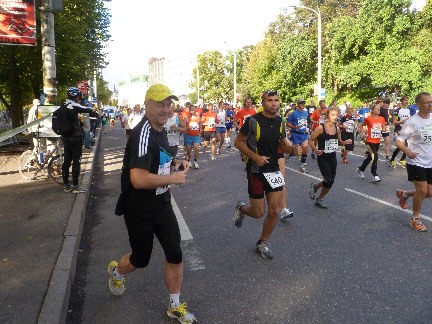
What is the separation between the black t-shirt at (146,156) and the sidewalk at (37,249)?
1229 millimetres

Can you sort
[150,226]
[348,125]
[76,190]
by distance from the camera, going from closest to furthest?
[150,226] → [76,190] → [348,125]

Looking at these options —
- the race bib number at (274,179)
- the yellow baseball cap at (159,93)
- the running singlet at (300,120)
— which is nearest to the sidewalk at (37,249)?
Answer: the yellow baseball cap at (159,93)

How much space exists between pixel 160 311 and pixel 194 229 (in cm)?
243

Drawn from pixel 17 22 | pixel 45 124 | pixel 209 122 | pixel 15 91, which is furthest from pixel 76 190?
pixel 15 91

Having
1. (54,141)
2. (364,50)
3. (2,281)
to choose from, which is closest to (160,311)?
(2,281)

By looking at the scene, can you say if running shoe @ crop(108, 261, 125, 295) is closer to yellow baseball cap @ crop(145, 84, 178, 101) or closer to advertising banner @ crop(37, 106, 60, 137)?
yellow baseball cap @ crop(145, 84, 178, 101)

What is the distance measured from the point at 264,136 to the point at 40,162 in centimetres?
671

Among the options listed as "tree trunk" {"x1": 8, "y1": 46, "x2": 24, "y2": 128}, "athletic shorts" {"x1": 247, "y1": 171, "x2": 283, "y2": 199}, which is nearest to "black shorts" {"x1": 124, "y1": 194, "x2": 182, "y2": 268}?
"athletic shorts" {"x1": 247, "y1": 171, "x2": 283, "y2": 199}

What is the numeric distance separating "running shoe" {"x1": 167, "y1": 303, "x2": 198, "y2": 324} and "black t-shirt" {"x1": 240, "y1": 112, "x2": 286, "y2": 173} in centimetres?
186

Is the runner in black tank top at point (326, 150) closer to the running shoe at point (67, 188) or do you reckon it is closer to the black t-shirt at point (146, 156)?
the black t-shirt at point (146, 156)

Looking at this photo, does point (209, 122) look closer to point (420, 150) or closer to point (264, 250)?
point (420, 150)

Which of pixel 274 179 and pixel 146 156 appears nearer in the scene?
pixel 146 156

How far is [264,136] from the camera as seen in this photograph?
4.73 meters

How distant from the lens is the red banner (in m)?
9.22
